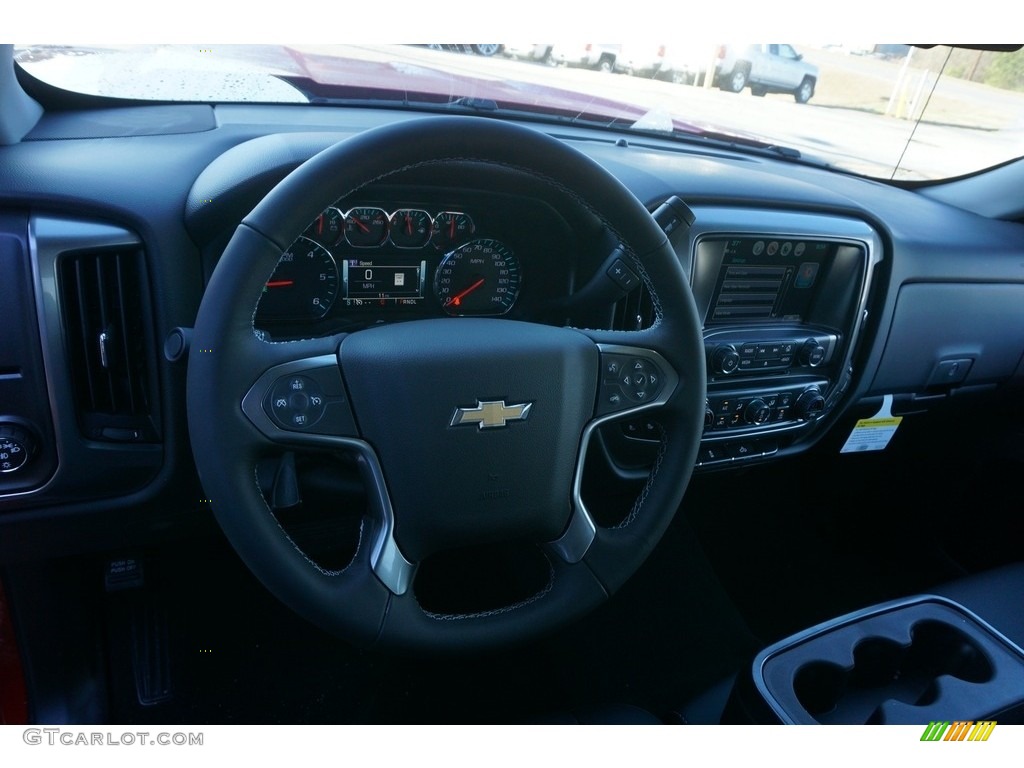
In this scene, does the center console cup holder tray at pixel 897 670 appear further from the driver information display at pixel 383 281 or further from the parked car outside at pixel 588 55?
the parked car outside at pixel 588 55

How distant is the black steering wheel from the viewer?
1.03m

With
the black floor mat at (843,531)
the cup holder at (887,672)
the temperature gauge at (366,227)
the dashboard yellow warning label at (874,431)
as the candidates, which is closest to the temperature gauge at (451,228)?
the temperature gauge at (366,227)

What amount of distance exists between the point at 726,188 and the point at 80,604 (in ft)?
5.98

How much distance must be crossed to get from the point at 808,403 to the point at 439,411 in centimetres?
119

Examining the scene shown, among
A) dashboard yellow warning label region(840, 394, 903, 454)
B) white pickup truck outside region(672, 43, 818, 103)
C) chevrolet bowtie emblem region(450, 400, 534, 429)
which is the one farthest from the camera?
dashboard yellow warning label region(840, 394, 903, 454)

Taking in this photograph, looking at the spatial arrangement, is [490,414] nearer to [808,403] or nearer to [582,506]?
[582,506]

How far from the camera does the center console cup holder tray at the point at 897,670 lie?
1359 millimetres

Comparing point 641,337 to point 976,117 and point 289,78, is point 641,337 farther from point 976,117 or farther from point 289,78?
point 976,117

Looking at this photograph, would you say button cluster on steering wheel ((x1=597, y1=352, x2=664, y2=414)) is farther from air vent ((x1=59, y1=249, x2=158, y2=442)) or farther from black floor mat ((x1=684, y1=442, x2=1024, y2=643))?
black floor mat ((x1=684, y1=442, x2=1024, y2=643))

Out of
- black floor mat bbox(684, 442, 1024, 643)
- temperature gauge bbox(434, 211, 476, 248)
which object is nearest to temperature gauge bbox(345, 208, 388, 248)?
temperature gauge bbox(434, 211, 476, 248)

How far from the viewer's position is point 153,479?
56.5 inches

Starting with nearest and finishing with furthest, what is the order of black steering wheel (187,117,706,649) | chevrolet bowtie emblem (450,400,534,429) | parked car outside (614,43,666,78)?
black steering wheel (187,117,706,649), chevrolet bowtie emblem (450,400,534,429), parked car outside (614,43,666,78)

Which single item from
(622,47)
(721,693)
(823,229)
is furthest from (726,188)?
(721,693)

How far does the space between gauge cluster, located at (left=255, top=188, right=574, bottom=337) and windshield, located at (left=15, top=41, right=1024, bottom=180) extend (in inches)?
15.1
